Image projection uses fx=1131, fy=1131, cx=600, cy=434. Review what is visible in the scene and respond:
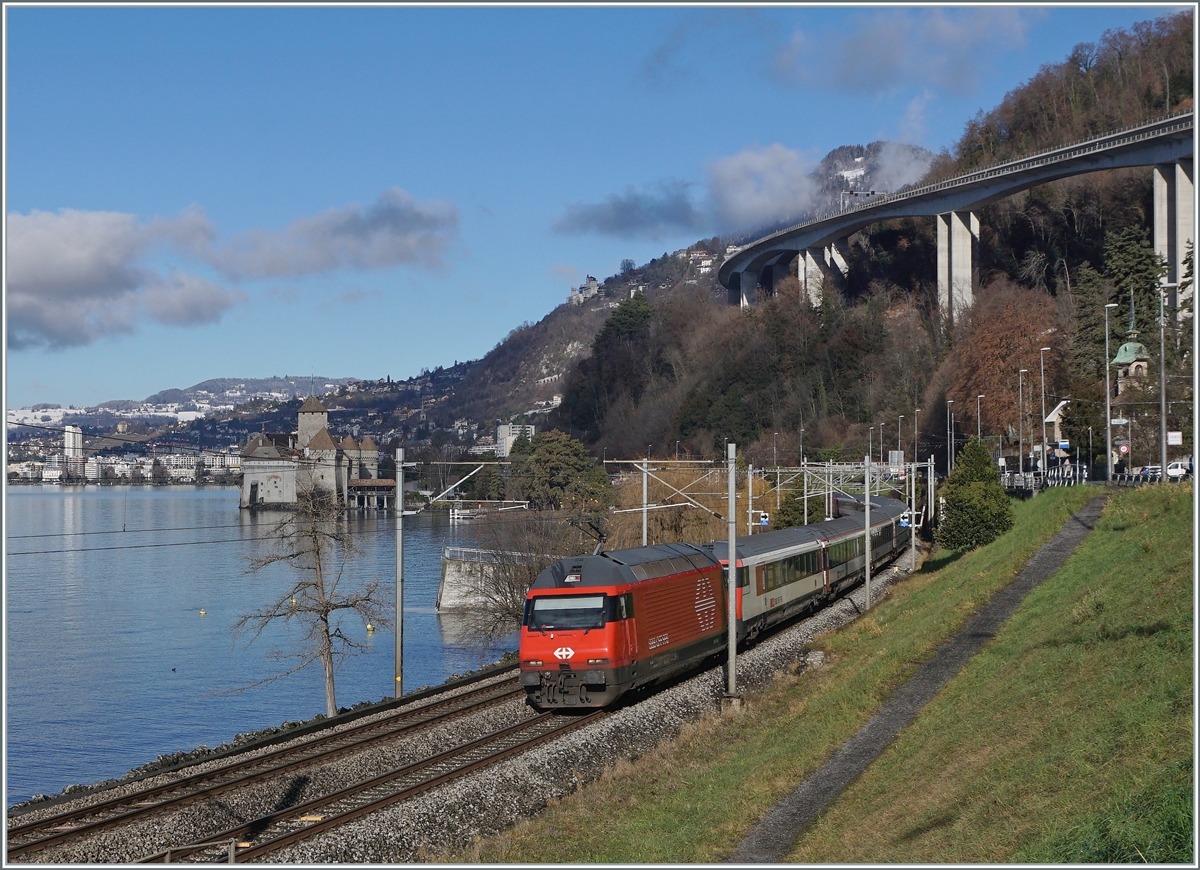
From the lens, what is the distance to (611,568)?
83.0ft

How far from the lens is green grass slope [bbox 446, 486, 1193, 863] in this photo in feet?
40.8

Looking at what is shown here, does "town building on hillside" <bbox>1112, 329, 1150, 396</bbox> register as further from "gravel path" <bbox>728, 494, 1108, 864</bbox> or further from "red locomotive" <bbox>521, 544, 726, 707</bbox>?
"red locomotive" <bbox>521, 544, 726, 707</bbox>

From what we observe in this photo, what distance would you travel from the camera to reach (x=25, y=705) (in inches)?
1711

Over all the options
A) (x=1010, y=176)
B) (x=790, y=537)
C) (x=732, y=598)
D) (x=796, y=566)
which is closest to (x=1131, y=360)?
(x=1010, y=176)

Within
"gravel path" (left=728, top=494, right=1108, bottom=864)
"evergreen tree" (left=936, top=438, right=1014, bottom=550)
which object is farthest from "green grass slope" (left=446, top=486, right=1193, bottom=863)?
"evergreen tree" (left=936, top=438, right=1014, bottom=550)

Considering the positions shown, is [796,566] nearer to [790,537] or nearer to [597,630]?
[790,537]

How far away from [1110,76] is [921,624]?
337 feet

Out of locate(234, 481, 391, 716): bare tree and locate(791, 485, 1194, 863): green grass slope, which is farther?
locate(234, 481, 391, 716): bare tree

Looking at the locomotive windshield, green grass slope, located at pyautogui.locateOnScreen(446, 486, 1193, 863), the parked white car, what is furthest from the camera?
the parked white car

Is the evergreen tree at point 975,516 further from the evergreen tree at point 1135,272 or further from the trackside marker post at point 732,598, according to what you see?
the evergreen tree at point 1135,272

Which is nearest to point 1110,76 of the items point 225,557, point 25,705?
point 225,557

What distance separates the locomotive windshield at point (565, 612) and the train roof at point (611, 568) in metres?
0.31

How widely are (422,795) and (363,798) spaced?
106cm

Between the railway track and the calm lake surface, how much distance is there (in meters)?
9.94
